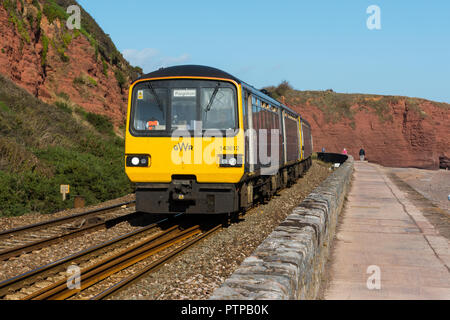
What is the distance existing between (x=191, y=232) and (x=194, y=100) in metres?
2.71

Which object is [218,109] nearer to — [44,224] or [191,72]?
[191,72]

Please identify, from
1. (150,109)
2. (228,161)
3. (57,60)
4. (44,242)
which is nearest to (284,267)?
(228,161)

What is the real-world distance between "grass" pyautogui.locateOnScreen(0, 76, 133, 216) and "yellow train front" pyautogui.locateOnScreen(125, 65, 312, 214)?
5276mm

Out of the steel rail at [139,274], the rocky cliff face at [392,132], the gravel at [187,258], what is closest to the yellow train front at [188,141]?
the gravel at [187,258]

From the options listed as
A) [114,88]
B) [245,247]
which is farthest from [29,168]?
[114,88]

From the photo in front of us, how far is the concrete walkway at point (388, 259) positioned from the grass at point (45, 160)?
8.82 m

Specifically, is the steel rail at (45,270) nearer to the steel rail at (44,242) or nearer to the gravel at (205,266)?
the steel rail at (44,242)

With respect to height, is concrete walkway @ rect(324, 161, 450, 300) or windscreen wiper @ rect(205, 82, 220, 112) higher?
windscreen wiper @ rect(205, 82, 220, 112)

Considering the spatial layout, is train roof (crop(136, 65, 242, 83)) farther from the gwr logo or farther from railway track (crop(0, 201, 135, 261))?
railway track (crop(0, 201, 135, 261))

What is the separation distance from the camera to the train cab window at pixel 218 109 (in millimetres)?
9477

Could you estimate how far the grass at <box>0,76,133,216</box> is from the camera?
45.1ft

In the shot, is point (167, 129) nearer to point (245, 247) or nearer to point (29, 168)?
point (245, 247)

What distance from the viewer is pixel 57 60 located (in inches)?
1277

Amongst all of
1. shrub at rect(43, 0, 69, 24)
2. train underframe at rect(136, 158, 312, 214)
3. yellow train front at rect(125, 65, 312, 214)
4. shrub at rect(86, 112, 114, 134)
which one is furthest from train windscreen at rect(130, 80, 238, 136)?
shrub at rect(43, 0, 69, 24)
